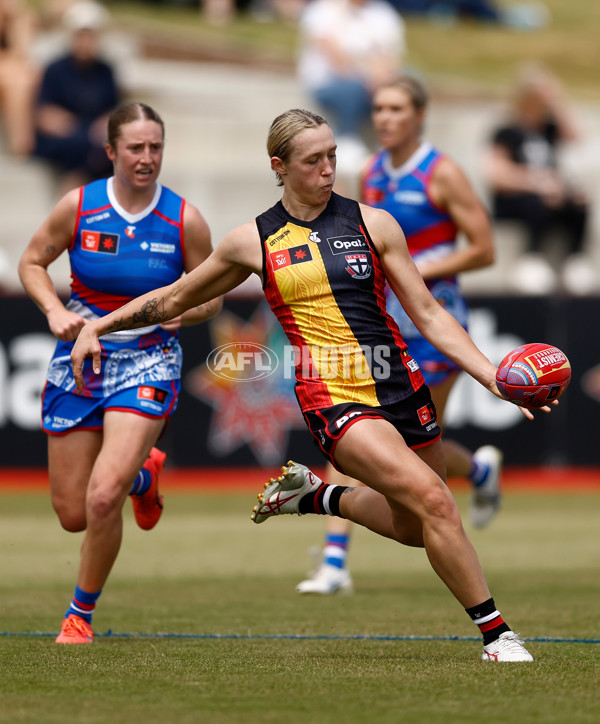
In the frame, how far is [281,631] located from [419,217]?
10.0 ft

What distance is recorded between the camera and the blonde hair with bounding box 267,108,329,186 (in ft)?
18.9

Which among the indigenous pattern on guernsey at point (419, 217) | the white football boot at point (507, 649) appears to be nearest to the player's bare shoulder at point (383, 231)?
the white football boot at point (507, 649)

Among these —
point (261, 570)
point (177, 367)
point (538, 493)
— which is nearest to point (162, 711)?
point (177, 367)

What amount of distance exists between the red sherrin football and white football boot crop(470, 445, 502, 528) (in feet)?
13.3

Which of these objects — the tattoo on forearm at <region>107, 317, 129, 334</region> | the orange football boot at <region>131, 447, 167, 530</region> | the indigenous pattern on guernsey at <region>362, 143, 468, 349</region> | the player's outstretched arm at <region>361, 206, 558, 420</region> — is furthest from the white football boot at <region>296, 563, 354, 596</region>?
the player's outstretched arm at <region>361, 206, 558, 420</region>

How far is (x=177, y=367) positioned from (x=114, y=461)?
26.7 inches

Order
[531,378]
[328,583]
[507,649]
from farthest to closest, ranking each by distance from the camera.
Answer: [328,583]
[507,649]
[531,378]

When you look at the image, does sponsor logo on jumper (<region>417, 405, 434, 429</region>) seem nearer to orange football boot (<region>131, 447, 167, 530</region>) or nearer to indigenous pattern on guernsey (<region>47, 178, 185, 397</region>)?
indigenous pattern on guernsey (<region>47, 178, 185, 397</region>)

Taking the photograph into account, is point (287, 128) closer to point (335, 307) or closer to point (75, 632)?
point (335, 307)

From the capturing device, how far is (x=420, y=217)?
862cm

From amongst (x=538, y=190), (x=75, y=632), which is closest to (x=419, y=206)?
(x=75, y=632)

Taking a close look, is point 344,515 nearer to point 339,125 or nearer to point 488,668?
point 488,668

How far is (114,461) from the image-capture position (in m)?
6.47

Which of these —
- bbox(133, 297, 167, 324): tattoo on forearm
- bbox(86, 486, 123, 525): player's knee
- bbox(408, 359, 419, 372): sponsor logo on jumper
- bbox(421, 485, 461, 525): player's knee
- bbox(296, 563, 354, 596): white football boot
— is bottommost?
bbox(296, 563, 354, 596): white football boot
